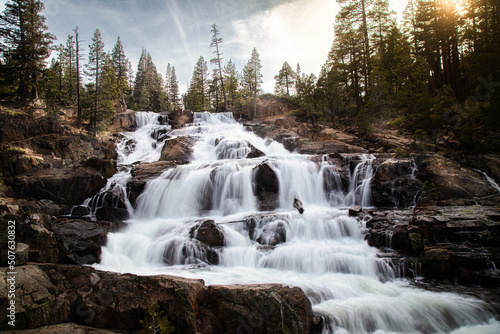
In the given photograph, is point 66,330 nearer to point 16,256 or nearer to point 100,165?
point 16,256

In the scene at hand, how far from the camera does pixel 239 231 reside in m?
11.1

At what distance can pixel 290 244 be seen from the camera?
32.8 ft

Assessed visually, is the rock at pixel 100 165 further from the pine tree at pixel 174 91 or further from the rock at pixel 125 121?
the pine tree at pixel 174 91

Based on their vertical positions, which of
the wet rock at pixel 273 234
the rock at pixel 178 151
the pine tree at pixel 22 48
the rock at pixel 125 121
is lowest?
the wet rock at pixel 273 234

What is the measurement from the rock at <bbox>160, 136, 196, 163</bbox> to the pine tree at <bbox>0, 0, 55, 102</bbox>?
551 inches

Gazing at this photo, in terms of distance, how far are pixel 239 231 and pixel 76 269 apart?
6717 millimetres

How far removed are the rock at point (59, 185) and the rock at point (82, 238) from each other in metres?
4.45

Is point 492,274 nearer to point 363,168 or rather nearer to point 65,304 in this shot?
point 363,168

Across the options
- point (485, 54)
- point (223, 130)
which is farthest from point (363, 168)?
point (223, 130)

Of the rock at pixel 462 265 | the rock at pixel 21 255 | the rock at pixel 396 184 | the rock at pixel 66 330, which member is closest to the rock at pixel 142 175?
the rock at pixel 21 255

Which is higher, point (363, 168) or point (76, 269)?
point (363, 168)

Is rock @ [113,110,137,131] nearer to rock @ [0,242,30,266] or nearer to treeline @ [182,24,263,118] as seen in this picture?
treeline @ [182,24,263,118]

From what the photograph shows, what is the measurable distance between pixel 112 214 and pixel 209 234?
22.3 ft

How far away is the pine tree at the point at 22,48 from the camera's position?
2286cm
